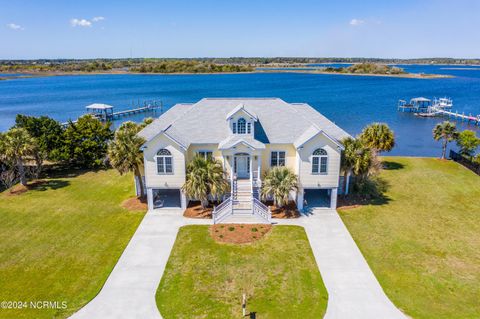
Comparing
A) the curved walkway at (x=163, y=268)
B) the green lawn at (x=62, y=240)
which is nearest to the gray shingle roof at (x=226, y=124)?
the curved walkway at (x=163, y=268)

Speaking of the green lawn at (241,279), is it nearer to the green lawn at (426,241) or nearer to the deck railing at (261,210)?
the deck railing at (261,210)

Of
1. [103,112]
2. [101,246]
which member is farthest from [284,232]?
[103,112]

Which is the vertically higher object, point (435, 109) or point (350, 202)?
point (435, 109)

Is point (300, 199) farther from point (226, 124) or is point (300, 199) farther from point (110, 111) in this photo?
point (110, 111)

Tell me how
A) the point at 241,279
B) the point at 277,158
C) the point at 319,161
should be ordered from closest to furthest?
the point at 241,279 < the point at 319,161 < the point at 277,158

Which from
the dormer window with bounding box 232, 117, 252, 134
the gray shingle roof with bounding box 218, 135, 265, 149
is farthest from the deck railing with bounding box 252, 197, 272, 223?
the dormer window with bounding box 232, 117, 252, 134

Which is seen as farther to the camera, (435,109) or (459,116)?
(435,109)

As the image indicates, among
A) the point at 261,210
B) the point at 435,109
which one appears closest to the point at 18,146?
the point at 261,210

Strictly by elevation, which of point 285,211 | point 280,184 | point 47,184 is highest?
point 280,184
